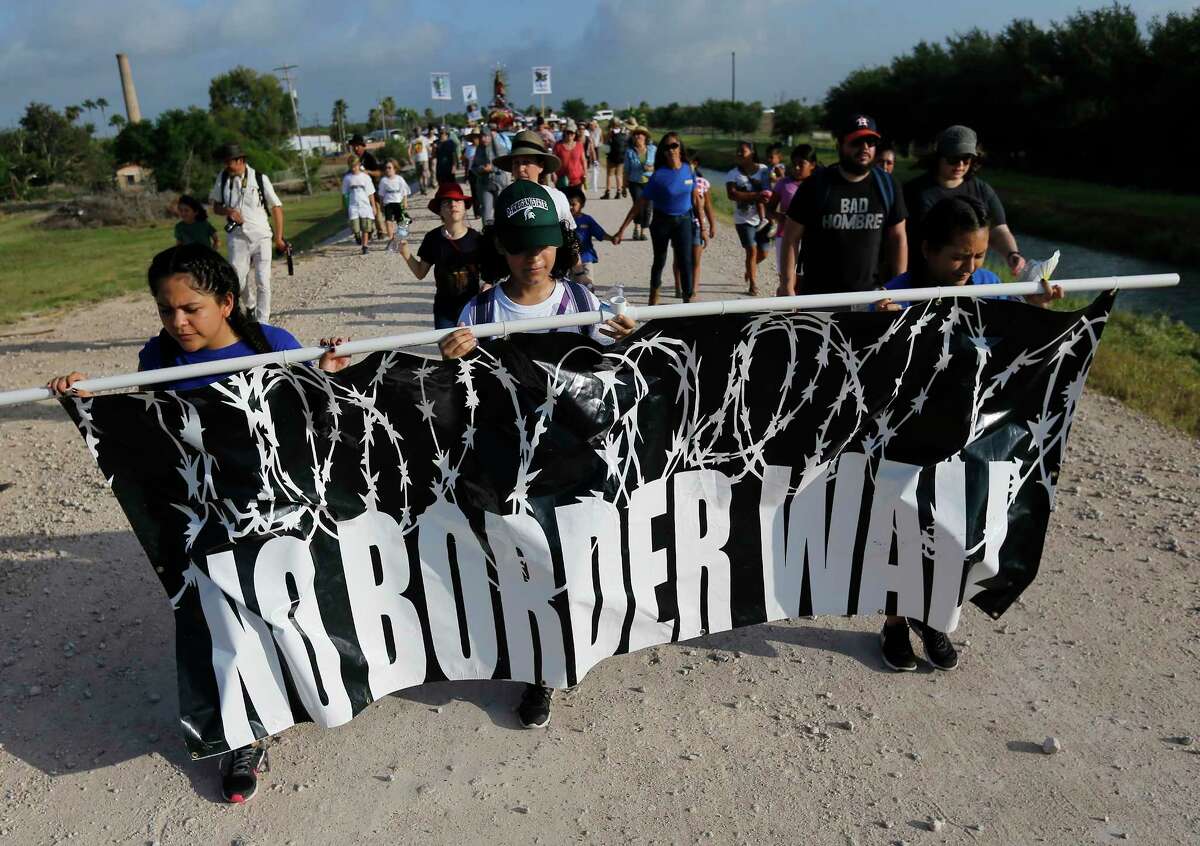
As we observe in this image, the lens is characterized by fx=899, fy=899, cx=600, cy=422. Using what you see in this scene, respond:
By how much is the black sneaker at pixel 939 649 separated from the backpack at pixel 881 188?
273 cm

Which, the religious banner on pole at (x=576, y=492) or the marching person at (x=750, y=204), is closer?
the religious banner on pole at (x=576, y=492)

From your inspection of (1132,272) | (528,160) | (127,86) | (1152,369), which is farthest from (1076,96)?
(127,86)

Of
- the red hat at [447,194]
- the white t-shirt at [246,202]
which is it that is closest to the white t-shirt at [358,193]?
the white t-shirt at [246,202]

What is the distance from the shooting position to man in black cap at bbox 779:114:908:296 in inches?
213

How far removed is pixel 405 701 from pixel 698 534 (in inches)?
53.4

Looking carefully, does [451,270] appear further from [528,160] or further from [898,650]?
[898,650]

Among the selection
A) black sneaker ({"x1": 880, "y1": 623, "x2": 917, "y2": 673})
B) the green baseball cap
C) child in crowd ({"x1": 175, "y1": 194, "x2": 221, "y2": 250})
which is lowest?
black sneaker ({"x1": 880, "y1": 623, "x2": 917, "y2": 673})

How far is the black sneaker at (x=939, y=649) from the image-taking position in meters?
3.71

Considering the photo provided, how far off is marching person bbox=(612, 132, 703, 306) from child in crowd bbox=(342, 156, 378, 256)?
7.71 m

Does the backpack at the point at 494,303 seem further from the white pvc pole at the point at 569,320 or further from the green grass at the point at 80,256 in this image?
the green grass at the point at 80,256

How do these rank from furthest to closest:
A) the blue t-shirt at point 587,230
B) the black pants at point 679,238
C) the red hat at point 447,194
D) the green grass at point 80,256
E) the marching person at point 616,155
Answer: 1. the marching person at point 616,155
2. the green grass at point 80,256
3. the black pants at point 679,238
4. the blue t-shirt at point 587,230
5. the red hat at point 447,194

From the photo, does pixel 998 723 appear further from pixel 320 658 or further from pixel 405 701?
pixel 320 658

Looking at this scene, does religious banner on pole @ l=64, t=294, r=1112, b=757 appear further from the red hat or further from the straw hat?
the straw hat

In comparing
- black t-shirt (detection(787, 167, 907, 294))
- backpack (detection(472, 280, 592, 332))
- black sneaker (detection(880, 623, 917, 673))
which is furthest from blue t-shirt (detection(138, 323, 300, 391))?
black t-shirt (detection(787, 167, 907, 294))
